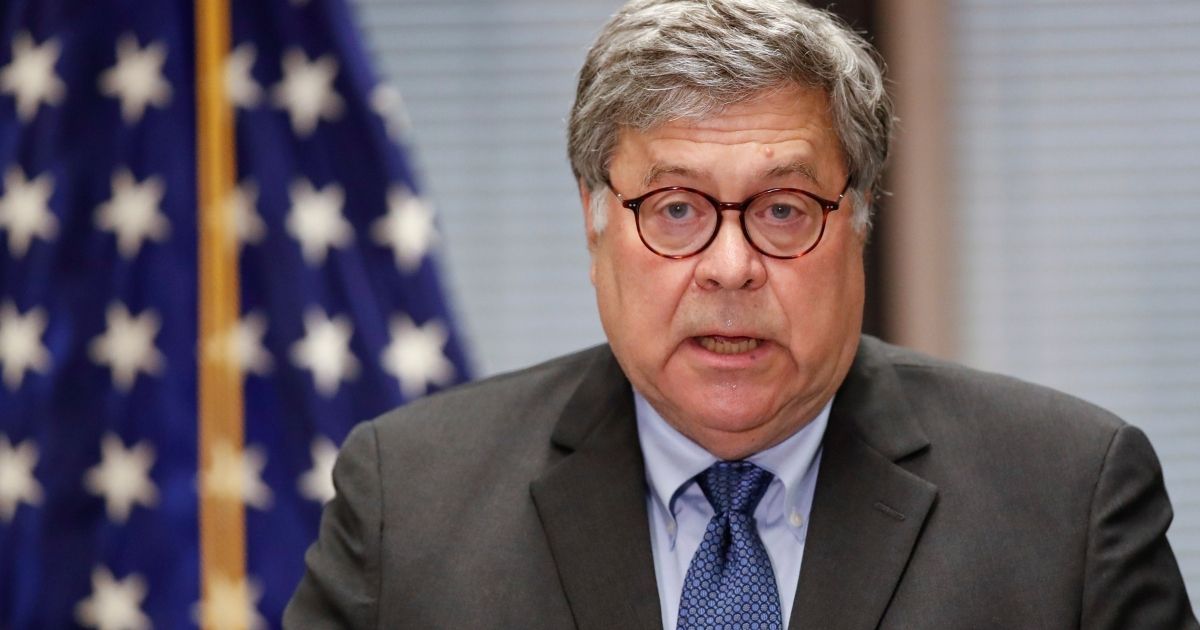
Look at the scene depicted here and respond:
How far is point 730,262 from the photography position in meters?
1.80

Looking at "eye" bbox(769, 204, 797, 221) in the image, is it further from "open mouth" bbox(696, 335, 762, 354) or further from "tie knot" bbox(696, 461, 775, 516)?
"tie knot" bbox(696, 461, 775, 516)

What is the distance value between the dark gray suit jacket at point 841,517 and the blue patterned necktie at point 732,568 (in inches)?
2.0

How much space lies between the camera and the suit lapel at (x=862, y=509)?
6.01ft

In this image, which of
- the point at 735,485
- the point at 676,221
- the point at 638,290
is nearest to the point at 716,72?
the point at 676,221

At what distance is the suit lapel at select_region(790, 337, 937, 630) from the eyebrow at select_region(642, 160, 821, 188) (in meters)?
0.38

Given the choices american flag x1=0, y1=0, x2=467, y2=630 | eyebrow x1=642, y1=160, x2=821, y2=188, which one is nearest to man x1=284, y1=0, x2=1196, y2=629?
eyebrow x1=642, y1=160, x2=821, y2=188

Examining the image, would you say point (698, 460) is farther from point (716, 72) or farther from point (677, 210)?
point (716, 72)

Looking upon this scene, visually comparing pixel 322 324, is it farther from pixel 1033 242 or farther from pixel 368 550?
pixel 1033 242

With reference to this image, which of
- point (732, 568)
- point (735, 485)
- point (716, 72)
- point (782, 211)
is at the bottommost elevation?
point (732, 568)

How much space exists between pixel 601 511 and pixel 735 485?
195 mm

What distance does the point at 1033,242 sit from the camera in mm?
3248

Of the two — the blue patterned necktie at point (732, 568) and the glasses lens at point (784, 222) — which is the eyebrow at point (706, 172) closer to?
the glasses lens at point (784, 222)

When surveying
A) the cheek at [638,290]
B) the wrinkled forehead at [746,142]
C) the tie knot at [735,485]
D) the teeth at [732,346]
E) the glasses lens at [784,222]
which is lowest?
the tie knot at [735,485]

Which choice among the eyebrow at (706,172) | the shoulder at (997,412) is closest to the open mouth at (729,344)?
the eyebrow at (706,172)
